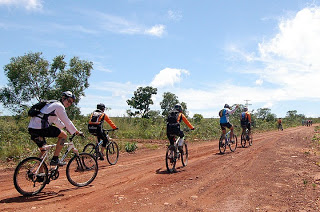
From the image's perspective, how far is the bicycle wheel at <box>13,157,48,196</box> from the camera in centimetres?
574

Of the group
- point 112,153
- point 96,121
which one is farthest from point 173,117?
point 112,153

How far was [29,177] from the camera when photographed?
5.82 metres

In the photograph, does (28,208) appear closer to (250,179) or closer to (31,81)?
(250,179)

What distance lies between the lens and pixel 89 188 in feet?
21.8

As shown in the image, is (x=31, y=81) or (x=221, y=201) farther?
(x=31, y=81)

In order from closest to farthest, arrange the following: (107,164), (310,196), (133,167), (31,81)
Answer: (310,196) → (133,167) → (107,164) → (31,81)

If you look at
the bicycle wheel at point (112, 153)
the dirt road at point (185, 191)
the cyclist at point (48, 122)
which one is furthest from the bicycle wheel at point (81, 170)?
the bicycle wheel at point (112, 153)

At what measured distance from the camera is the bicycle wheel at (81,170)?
6603 mm

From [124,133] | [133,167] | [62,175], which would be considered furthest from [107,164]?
[124,133]

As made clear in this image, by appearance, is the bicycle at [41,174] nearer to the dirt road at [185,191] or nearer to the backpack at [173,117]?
the dirt road at [185,191]

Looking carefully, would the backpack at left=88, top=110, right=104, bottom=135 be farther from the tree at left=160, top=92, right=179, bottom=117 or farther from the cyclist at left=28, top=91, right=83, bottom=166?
the tree at left=160, top=92, right=179, bottom=117

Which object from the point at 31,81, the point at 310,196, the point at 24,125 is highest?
the point at 31,81

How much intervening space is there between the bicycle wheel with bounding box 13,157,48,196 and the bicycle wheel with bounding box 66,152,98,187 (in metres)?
0.66

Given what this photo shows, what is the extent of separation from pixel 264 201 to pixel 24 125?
13.4 metres
